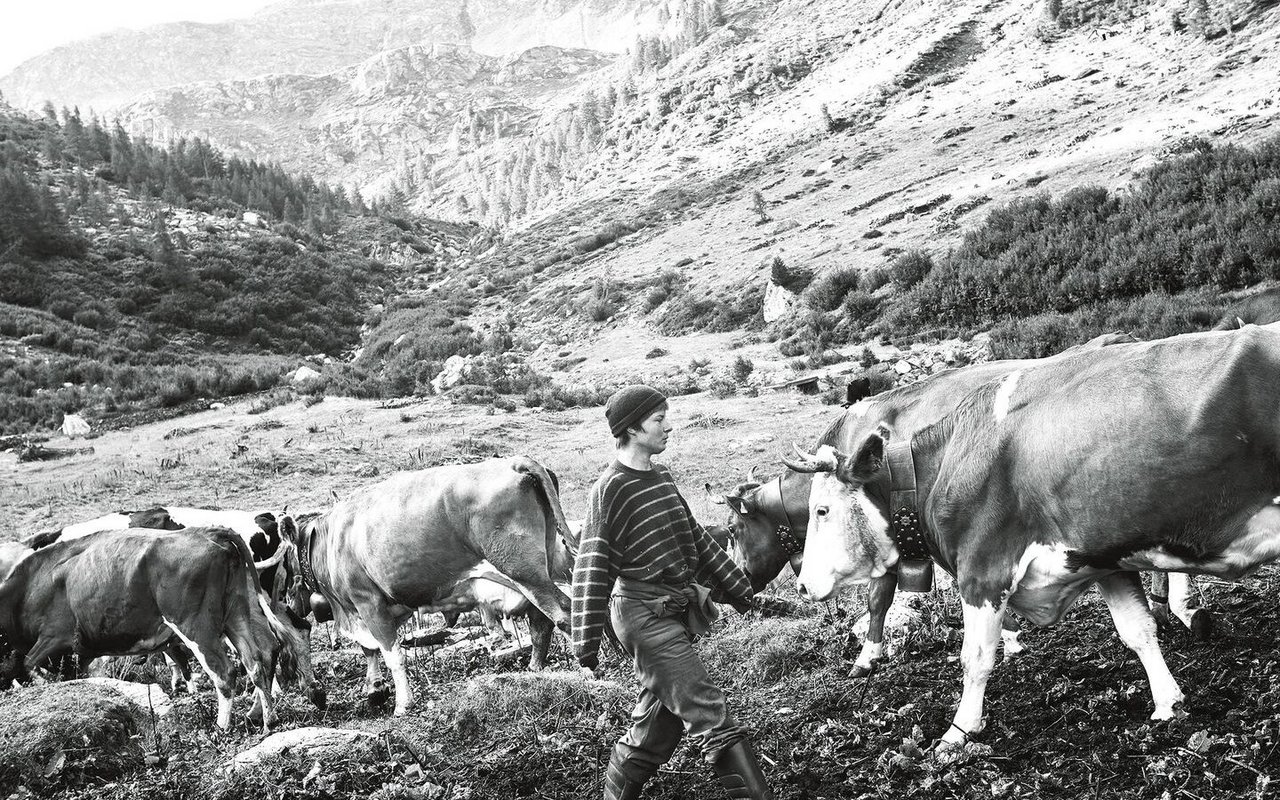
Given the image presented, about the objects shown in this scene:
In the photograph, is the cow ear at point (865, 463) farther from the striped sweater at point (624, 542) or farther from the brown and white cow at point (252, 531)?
the brown and white cow at point (252, 531)

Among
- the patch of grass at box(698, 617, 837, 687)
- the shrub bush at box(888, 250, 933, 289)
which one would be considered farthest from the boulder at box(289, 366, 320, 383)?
the patch of grass at box(698, 617, 837, 687)

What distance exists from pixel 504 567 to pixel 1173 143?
29359 millimetres

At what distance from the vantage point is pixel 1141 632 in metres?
4.45

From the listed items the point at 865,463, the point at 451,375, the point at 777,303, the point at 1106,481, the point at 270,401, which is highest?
the point at 1106,481

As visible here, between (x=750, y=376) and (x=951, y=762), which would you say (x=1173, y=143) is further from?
(x=951, y=762)

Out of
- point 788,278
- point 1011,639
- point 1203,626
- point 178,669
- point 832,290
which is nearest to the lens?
point 1203,626

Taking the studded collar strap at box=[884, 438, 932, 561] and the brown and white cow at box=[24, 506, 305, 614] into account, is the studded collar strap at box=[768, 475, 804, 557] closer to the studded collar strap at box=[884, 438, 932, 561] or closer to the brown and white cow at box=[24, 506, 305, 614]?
the studded collar strap at box=[884, 438, 932, 561]

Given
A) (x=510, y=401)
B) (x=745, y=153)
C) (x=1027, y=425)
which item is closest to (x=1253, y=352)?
(x=1027, y=425)

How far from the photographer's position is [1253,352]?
385 cm

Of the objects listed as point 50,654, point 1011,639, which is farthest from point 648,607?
point 50,654

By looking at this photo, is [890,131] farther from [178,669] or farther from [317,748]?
[317,748]

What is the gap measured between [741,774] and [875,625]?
2.54m

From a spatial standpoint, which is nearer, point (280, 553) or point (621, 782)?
point (621, 782)

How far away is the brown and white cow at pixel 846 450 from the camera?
20.0ft
